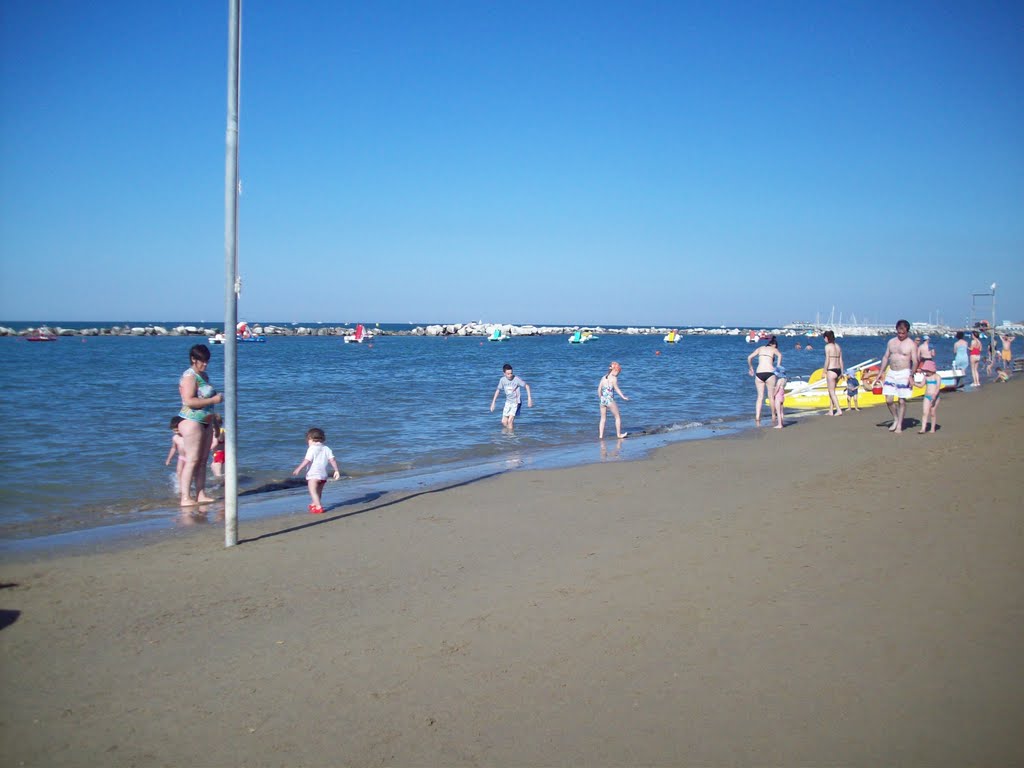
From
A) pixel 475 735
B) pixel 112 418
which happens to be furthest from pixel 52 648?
pixel 112 418

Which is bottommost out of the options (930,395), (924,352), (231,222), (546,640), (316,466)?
(546,640)

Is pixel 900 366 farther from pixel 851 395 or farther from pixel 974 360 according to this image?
pixel 974 360

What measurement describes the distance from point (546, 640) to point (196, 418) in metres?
5.84

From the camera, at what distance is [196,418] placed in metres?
8.36

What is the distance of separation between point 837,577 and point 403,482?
659 centimetres

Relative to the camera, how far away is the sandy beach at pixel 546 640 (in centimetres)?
315

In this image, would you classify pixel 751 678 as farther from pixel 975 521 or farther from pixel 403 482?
pixel 403 482

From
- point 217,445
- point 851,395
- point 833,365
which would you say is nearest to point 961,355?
point 851,395

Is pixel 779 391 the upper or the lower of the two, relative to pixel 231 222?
lower

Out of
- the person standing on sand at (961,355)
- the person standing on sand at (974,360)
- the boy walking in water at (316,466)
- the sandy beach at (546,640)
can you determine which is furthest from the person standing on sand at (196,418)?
the person standing on sand at (974,360)

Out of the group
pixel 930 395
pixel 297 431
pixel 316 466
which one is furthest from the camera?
pixel 297 431

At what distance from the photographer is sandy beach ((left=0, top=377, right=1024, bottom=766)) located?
315 centimetres

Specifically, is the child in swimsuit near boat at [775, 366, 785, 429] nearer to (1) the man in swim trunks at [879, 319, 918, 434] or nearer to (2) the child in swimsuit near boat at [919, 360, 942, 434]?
(1) the man in swim trunks at [879, 319, 918, 434]

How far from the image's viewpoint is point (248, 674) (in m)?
3.85
